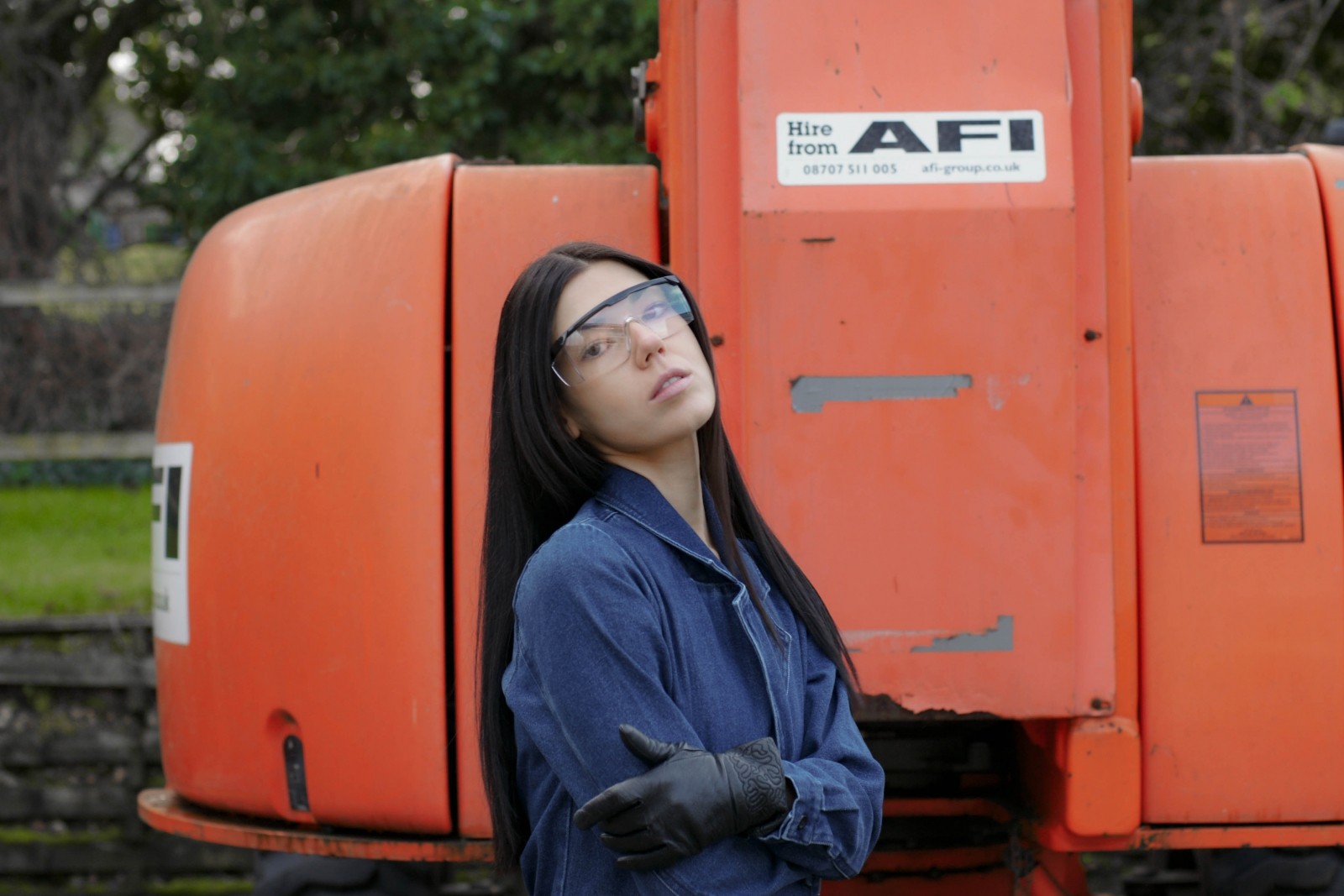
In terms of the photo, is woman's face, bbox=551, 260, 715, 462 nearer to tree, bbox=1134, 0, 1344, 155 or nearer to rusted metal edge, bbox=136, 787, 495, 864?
rusted metal edge, bbox=136, 787, 495, 864

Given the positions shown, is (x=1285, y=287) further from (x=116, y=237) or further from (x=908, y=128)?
(x=116, y=237)

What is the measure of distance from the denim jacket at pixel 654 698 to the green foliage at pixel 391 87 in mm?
6804

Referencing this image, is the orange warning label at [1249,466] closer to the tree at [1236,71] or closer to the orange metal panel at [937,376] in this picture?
the orange metal panel at [937,376]

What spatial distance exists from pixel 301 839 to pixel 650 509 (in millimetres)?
1531

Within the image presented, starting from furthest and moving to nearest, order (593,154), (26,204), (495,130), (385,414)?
(26,204)
(495,130)
(593,154)
(385,414)

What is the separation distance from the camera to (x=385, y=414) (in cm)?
259

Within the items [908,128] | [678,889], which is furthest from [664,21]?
[678,889]

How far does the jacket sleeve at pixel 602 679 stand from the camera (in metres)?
1.43

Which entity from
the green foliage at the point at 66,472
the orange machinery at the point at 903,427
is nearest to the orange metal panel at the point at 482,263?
the orange machinery at the point at 903,427

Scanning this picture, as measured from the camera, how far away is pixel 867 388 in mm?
2383

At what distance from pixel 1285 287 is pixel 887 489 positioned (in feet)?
3.01

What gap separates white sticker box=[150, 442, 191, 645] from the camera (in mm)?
2875

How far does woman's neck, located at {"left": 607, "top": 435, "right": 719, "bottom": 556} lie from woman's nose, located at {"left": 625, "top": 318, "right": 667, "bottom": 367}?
13cm

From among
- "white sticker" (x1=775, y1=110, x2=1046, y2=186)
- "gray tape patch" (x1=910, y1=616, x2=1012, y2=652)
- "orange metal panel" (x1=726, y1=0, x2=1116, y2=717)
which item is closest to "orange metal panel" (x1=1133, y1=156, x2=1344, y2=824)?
"orange metal panel" (x1=726, y1=0, x2=1116, y2=717)
